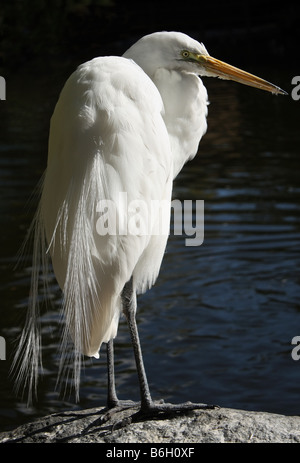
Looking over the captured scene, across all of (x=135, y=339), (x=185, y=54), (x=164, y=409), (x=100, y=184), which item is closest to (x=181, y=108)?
(x=185, y=54)

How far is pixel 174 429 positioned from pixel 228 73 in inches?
54.0

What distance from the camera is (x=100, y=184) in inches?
101

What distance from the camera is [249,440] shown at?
263 cm

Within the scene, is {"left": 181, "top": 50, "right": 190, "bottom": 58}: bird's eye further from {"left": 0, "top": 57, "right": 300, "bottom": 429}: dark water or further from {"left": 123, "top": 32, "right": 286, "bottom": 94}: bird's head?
{"left": 0, "top": 57, "right": 300, "bottom": 429}: dark water

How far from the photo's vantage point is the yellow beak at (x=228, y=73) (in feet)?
10.2

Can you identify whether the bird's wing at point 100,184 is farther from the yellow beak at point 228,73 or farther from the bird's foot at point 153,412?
the yellow beak at point 228,73

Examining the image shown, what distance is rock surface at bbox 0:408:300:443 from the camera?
2660mm

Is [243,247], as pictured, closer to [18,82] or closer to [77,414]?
[77,414]

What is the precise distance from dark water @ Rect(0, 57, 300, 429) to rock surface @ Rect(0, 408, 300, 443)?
1.51 meters

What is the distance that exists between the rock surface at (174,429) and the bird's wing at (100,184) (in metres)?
0.27

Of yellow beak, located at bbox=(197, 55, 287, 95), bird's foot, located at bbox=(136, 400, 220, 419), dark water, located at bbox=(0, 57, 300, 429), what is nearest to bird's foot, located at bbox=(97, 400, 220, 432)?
bird's foot, located at bbox=(136, 400, 220, 419)

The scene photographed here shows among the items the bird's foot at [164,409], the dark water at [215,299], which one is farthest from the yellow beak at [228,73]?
the dark water at [215,299]
